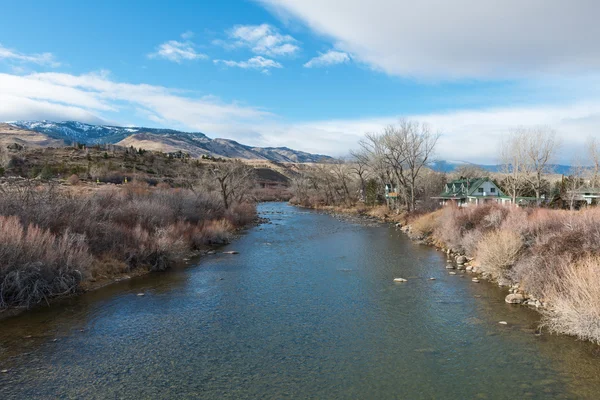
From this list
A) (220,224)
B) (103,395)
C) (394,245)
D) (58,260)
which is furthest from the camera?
(220,224)

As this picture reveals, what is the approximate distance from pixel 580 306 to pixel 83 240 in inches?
739

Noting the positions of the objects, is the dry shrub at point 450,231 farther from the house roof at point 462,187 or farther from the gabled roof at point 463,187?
the house roof at point 462,187

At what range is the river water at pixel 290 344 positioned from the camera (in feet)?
28.2

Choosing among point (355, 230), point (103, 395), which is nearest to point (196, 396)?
point (103, 395)

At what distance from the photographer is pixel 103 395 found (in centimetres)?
819

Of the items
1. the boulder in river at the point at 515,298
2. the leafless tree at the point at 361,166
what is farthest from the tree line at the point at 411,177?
the boulder in river at the point at 515,298

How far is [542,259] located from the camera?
14953mm

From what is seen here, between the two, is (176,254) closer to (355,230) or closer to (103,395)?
(103,395)

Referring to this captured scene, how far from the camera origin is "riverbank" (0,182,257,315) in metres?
13.7

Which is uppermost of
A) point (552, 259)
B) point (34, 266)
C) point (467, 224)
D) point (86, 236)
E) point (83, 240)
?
point (467, 224)

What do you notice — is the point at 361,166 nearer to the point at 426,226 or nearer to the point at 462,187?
the point at 462,187

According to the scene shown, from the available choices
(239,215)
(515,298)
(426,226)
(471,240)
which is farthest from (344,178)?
(515,298)

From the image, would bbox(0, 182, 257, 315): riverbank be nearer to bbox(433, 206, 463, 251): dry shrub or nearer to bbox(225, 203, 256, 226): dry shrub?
bbox(225, 203, 256, 226): dry shrub

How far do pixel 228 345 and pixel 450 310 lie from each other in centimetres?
793
